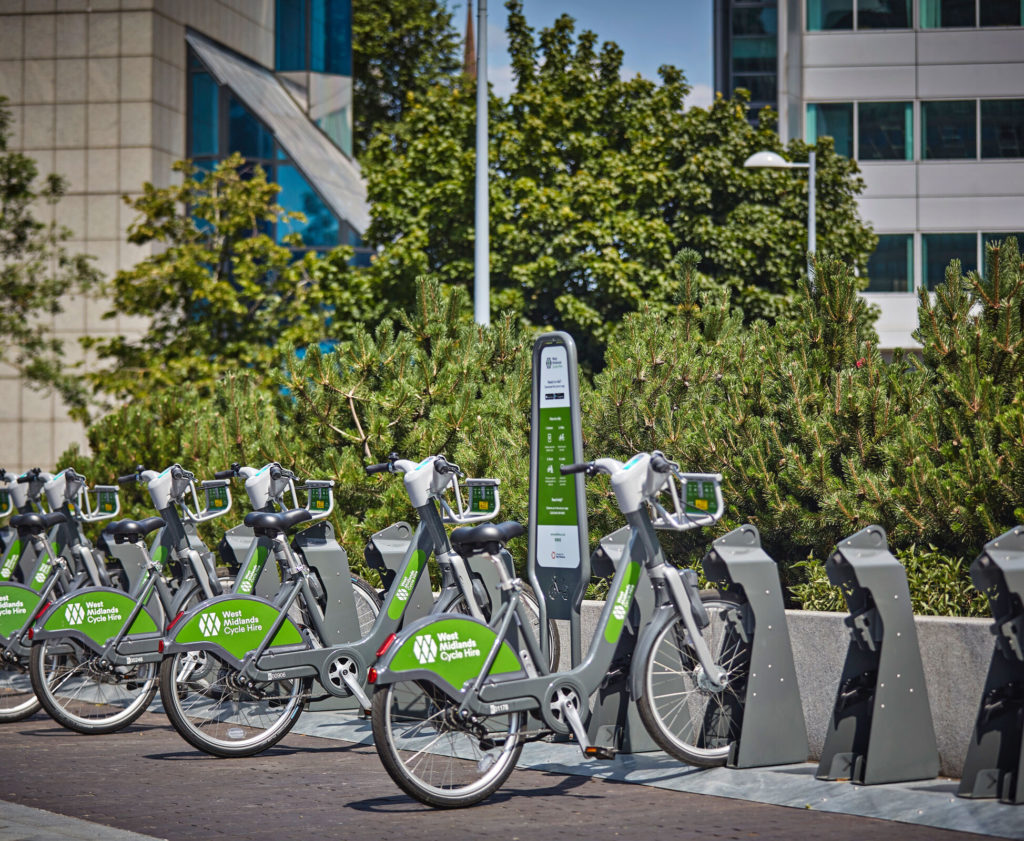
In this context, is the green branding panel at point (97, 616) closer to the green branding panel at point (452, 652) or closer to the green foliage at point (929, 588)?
the green branding panel at point (452, 652)

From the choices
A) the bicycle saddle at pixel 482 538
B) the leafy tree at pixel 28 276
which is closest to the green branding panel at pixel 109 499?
the bicycle saddle at pixel 482 538

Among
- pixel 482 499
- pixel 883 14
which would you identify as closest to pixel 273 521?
pixel 482 499

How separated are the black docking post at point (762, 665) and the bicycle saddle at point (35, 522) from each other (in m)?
4.63

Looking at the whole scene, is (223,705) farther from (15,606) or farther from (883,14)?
(883,14)

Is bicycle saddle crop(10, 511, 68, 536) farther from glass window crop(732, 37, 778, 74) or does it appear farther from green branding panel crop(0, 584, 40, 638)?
glass window crop(732, 37, 778, 74)

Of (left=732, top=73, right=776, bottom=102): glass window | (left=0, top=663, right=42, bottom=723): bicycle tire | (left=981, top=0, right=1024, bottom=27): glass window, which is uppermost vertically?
(left=732, top=73, right=776, bottom=102): glass window

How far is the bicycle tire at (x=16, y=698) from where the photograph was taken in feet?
27.6

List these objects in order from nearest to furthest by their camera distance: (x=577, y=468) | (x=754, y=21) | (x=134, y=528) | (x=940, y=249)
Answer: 1. (x=577, y=468)
2. (x=134, y=528)
3. (x=940, y=249)
4. (x=754, y=21)

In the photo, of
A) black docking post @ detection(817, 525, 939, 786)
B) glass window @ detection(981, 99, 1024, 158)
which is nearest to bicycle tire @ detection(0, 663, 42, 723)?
black docking post @ detection(817, 525, 939, 786)

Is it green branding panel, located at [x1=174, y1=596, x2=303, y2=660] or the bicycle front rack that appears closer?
the bicycle front rack

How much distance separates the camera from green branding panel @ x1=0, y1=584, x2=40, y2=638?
849 cm

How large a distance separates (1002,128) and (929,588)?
3168 centimetres

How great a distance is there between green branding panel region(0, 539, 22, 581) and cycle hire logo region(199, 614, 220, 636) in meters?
3.25

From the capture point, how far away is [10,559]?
9.42 m
